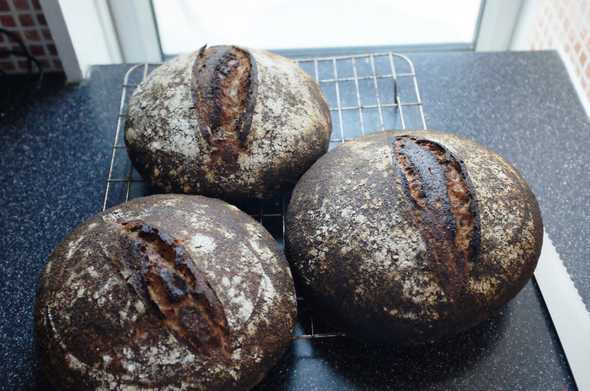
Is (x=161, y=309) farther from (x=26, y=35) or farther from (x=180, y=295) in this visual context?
(x=26, y=35)

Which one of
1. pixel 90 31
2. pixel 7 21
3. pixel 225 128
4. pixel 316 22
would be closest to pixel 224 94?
pixel 225 128

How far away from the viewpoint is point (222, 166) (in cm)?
128

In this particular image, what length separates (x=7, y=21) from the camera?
175 cm

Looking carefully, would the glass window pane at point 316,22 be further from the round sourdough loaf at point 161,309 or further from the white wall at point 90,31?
the round sourdough loaf at point 161,309

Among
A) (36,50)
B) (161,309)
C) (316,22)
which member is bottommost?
(316,22)

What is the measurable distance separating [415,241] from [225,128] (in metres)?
0.47

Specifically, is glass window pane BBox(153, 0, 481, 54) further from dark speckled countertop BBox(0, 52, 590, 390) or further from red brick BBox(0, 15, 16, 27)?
red brick BBox(0, 15, 16, 27)

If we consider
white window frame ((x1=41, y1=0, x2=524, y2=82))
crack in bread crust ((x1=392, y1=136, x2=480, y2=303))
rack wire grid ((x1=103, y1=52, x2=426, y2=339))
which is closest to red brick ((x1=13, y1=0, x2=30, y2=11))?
white window frame ((x1=41, y1=0, x2=524, y2=82))

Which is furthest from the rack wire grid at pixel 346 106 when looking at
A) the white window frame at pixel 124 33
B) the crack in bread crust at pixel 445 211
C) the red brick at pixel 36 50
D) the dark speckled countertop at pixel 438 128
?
the crack in bread crust at pixel 445 211

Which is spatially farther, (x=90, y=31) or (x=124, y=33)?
(x=124, y=33)

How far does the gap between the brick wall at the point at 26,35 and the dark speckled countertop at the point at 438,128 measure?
0.10 meters

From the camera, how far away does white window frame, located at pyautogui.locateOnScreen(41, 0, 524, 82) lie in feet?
5.70

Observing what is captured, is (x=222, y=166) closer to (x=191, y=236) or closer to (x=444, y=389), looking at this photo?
(x=191, y=236)

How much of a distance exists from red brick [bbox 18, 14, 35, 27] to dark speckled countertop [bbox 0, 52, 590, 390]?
0.61 ft
